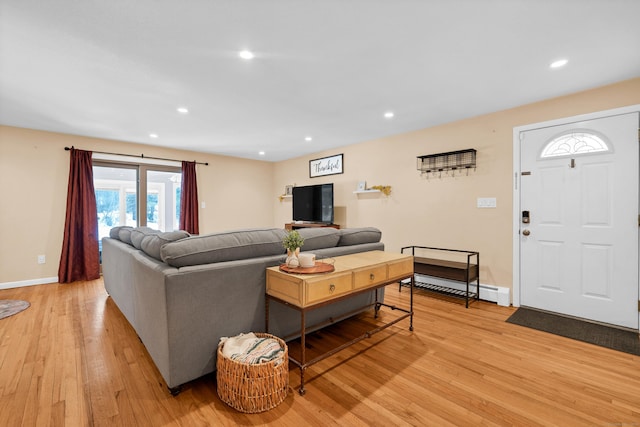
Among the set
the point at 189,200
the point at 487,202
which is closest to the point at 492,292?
the point at 487,202

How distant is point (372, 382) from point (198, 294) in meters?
1.25

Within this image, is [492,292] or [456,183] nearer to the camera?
[492,292]

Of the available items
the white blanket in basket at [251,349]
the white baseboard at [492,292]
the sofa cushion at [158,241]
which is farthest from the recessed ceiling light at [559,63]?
the sofa cushion at [158,241]

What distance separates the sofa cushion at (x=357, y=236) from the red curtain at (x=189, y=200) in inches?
157

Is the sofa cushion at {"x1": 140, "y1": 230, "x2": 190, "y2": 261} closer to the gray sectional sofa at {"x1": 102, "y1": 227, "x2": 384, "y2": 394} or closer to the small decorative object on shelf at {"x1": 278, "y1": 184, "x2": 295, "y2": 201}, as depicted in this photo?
the gray sectional sofa at {"x1": 102, "y1": 227, "x2": 384, "y2": 394}

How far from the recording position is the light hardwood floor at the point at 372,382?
1.52 metres

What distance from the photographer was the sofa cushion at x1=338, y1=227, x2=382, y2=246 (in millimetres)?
2654

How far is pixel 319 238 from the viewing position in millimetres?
2436

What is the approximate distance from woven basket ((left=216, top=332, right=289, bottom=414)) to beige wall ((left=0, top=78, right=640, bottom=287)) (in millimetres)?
3014

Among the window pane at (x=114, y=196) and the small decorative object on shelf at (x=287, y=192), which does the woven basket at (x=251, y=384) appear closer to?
the window pane at (x=114, y=196)

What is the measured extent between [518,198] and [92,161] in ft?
20.4

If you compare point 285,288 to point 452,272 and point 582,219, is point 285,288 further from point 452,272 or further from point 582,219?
point 582,219

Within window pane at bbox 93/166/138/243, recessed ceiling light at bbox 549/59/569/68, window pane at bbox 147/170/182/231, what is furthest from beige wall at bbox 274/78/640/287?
window pane at bbox 93/166/138/243

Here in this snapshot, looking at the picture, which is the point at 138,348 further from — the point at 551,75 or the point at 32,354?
the point at 551,75
